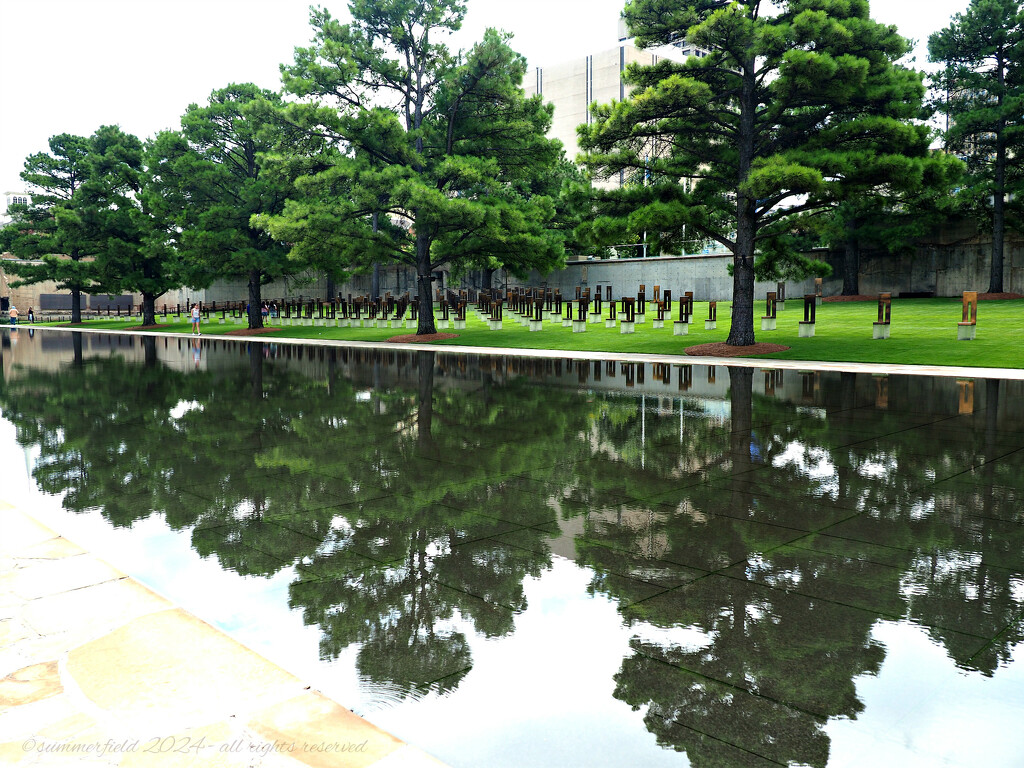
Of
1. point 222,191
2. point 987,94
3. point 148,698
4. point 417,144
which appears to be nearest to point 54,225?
point 222,191

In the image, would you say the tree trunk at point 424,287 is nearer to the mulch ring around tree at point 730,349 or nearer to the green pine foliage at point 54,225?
the mulch ring around tree at point 730,349

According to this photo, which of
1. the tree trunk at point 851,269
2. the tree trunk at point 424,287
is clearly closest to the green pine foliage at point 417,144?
the tree trunk at point 424,287

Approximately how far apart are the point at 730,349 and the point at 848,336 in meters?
5.09

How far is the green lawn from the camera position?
2066cm

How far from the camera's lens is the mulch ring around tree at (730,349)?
22719 mm

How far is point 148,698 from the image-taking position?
364cm

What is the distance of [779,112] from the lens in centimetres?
2220

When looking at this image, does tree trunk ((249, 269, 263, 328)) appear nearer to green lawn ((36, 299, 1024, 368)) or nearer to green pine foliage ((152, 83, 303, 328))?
green pine foliage ((152, 83, 303, 328))

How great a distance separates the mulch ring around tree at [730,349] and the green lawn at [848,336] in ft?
1.44

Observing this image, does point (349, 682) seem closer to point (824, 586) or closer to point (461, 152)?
point (824, 586)

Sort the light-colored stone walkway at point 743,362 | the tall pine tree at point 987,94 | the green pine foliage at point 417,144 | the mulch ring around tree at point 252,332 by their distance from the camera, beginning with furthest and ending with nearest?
the mulch ring around tree at point 252,332, the tall pine tree at point 987,94, the green pine foliage at point 417,144, the light-colored stone walkway at point 743,362

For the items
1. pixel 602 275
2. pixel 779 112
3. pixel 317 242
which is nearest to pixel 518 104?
pixel 317 242

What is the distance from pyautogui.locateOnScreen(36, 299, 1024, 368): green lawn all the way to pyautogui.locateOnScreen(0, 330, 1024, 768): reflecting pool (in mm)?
8414

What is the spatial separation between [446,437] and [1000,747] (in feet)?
25.9
